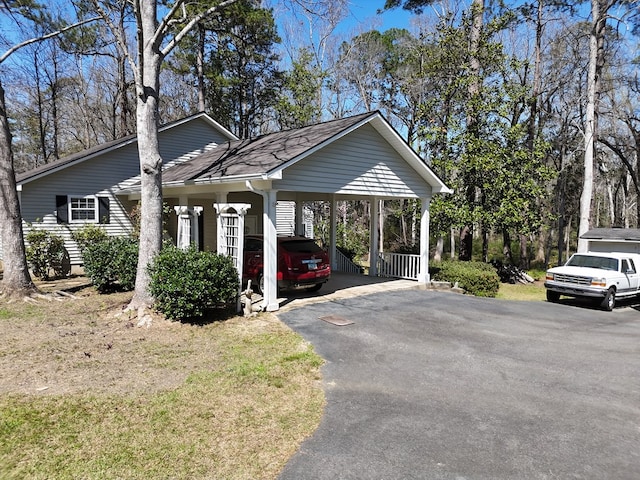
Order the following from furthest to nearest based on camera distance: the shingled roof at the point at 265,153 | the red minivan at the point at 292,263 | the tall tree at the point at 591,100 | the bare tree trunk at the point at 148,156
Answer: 1. the tall tree at the point at 591,100
2. the red minivan at the point at 292,263
3. the shingled roof at the point at 265,153
4. the bare tree trunk at the point at 148,156

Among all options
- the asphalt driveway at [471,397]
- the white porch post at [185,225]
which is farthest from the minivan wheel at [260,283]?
the white porch post at [185,225]

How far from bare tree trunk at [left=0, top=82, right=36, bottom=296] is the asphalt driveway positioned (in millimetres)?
7434

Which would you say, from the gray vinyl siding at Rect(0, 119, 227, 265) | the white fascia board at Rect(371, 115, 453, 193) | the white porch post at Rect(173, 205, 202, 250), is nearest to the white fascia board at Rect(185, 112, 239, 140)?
the gray vinyl siding at Rect(0, 119, 227, 265)

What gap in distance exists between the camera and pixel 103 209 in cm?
1662

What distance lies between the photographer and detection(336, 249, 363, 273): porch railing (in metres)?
16.7

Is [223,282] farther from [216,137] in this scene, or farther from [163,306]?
[216,137]

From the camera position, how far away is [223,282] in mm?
8711

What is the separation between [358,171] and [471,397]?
7.48 meters

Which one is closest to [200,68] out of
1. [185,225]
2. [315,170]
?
[185,225]

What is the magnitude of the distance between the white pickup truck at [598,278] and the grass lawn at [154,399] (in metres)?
9.56

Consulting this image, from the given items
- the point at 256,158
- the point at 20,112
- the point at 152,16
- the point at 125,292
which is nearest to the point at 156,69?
the point at 152,16

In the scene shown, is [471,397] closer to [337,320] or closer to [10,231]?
[337,320]

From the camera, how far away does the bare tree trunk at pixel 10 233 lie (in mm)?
10867

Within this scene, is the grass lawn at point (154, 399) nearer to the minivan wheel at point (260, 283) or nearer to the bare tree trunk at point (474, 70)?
the minivan wheel at point (260, 283)
